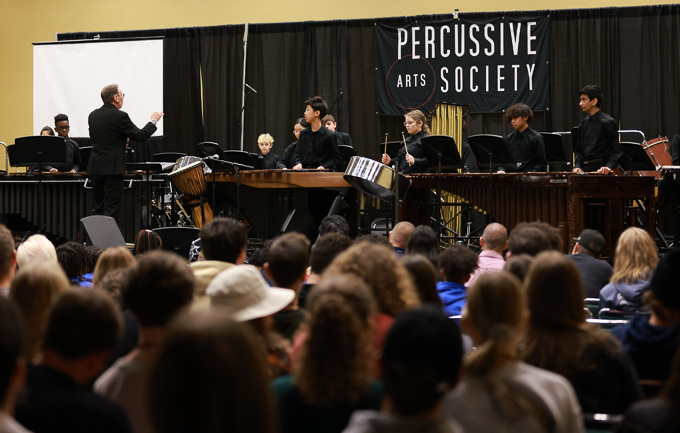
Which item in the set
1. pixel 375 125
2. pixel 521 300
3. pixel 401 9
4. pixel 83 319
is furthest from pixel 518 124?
pixel 83 319

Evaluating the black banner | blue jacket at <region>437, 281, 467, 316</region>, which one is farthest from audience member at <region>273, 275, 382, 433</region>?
the black banner

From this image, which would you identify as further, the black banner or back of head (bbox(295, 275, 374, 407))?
the black banner

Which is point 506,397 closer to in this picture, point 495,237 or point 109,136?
point 495,237

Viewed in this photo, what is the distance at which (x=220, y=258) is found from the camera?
443cm

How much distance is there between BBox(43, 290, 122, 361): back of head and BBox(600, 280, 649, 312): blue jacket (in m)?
3.16

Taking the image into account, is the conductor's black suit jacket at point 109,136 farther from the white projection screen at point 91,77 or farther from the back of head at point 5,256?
the back of head at point 5,256

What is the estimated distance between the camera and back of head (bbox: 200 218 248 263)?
4398mm

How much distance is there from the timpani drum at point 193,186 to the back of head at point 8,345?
770cm

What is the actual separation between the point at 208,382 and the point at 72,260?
12.3 ft

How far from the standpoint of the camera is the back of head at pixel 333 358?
2.00 m

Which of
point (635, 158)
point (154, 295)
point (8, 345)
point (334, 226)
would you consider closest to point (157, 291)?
point (154, 295)

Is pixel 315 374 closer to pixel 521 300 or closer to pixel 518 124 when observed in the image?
pixel 521 300

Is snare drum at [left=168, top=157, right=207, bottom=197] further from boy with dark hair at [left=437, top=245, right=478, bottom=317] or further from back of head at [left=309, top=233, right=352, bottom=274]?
boy with dark hair at [left=437, top=245, right=478, bottom=317]

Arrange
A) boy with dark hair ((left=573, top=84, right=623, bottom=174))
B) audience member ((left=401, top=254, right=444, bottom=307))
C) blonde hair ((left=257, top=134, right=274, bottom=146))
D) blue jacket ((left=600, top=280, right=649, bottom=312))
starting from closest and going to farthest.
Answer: audience member ((left=401, top=254, right=444, bottom=307)) → blue jacket ((left=600, top=280, right=649, bottom=312)) → boy with dark hair ((left=573, top=84, right=623, bottom=174)) → blonde hair ((left=257, top=134, right=274, bottom=146))
